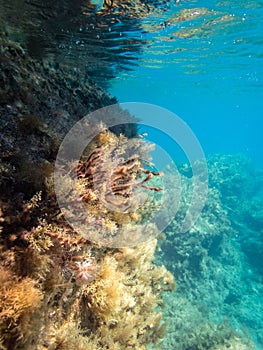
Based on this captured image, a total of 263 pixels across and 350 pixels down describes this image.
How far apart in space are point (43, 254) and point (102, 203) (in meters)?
1.11

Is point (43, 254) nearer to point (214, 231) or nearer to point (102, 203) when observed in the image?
point (102, 203)

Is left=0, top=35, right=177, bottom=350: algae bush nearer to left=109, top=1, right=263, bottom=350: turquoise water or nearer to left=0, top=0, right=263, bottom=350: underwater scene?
left=0, top=0, right=263, bottom=350: underwater scene

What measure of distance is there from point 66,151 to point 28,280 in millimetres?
1960

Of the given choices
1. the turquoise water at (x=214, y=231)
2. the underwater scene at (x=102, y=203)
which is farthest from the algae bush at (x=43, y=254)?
the turquoise water at (x=214, y=231)

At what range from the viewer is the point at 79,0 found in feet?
20.5

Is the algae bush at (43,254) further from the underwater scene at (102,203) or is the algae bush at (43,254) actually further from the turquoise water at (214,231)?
the turquoise water at (214,231)

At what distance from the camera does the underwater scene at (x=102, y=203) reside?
106 inches

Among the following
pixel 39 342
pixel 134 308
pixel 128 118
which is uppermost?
pixel 128 118

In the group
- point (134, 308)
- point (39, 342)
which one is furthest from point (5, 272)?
point (134, 308)

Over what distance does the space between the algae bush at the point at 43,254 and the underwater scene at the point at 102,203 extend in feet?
0.05

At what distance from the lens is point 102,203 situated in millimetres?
3467

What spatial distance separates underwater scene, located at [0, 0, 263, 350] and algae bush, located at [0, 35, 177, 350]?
16 mm

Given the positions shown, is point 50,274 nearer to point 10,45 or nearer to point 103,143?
point 103,143

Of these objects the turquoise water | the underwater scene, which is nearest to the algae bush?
the underwater scene
